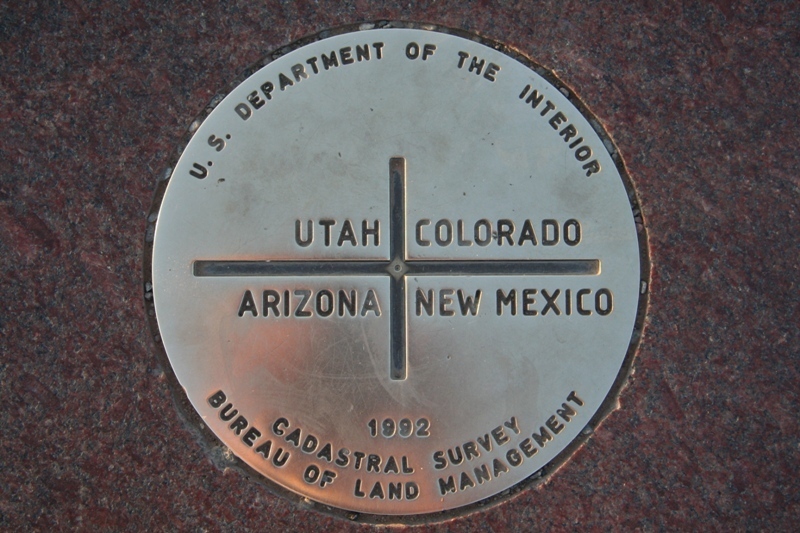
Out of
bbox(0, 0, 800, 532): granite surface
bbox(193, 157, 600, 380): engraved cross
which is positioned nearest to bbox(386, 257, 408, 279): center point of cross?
bbox(193, 157, 600, 380): engraved cross

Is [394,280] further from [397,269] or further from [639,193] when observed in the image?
[639,193]

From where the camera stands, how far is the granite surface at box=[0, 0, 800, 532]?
59.6 inches

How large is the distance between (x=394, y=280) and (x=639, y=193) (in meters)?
0.61

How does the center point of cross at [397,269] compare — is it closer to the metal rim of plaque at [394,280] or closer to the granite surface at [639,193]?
the metal rim of plaque at [394,280]

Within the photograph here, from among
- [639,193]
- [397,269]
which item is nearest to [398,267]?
[397,269]

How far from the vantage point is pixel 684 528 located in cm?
151

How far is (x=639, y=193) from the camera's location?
157 cm

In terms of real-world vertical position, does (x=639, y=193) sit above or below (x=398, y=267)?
above

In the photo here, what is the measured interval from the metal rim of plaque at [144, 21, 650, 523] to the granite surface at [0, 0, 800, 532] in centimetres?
7

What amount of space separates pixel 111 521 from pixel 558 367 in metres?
Answer: 1.07

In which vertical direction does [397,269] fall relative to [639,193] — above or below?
below

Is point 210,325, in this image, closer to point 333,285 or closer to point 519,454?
point 333,285

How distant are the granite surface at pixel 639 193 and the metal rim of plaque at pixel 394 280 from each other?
0.22 feet

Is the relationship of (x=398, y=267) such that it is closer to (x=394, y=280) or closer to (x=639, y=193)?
(x=394, y=280)
